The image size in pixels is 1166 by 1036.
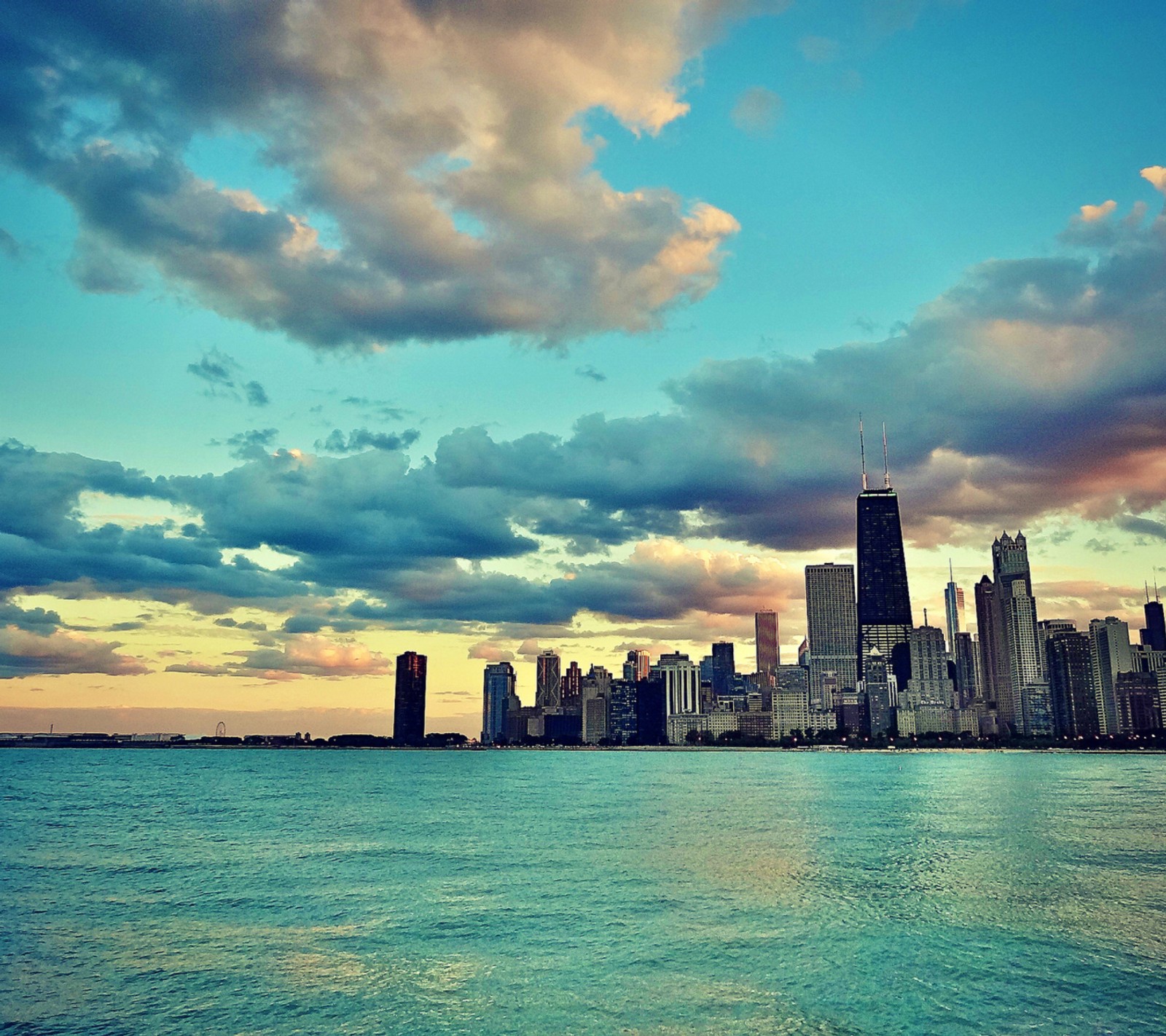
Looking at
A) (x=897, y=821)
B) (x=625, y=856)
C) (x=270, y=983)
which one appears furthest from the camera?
(x=897, y=821)

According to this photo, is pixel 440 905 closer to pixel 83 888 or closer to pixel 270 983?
pixel 270 983

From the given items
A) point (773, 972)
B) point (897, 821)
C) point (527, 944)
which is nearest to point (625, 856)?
point (527, 944)

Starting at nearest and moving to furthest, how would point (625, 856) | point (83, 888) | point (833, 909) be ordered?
point (833, 909) → point (83, 888) → point (625, 856)

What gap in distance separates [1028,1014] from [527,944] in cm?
2598

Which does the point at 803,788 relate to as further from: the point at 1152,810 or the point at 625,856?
the point at 625,856

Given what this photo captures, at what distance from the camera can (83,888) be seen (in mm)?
68125

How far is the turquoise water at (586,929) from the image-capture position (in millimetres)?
39406

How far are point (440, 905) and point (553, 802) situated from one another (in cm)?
9425

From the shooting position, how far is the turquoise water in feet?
129

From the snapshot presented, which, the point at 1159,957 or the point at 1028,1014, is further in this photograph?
the point at 1159,957

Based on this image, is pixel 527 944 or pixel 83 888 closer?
pixel 527 944

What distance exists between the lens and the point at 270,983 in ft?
142

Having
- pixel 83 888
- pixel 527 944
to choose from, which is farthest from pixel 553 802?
pixel 527 944

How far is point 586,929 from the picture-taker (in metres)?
53.4
